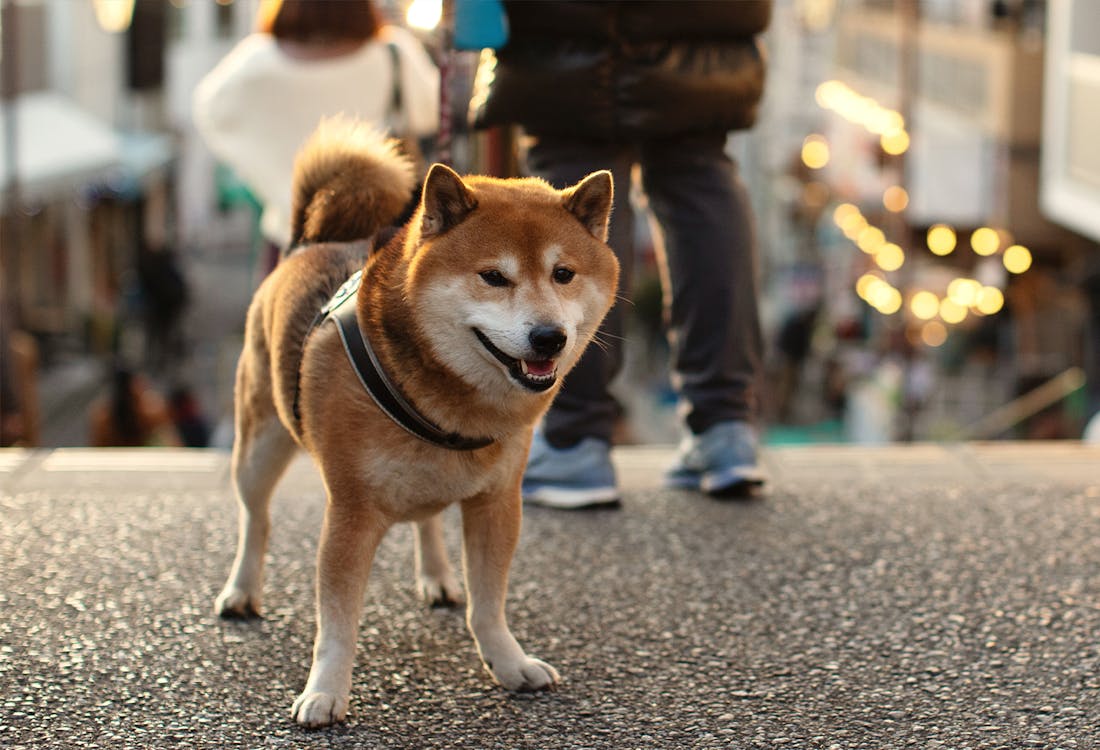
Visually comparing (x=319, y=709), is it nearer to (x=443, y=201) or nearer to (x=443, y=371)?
(x=443, y=371)

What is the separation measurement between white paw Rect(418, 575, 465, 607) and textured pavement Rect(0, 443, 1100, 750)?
35 millimetres

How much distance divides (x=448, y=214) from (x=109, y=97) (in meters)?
27.6

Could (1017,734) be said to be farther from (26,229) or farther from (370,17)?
(26,229)

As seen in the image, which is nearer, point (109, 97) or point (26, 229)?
point (26, 229)

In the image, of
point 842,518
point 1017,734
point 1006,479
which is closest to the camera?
point 1017,734

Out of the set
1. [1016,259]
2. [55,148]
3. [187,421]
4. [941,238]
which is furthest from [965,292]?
[187,421]

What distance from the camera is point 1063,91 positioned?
16.6m

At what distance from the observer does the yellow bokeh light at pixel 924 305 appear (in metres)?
21.9

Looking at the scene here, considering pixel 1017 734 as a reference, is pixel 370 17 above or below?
above

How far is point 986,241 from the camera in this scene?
73.2ft

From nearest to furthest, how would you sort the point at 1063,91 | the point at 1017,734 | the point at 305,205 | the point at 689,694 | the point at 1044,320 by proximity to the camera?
the point at 1017,734
the point at 689,694
the point at 305,205
the point at 1063,91
the point at 1044,320

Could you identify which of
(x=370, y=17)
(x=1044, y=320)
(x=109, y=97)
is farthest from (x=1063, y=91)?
(x=109, y=97)

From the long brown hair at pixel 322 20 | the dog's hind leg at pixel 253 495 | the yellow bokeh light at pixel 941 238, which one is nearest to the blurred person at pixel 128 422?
the long brown hair at pixel 322 20

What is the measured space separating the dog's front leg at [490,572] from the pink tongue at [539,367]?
1.15 ft
